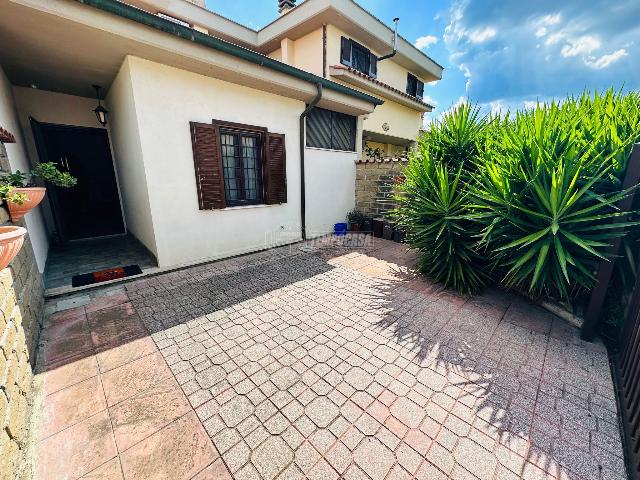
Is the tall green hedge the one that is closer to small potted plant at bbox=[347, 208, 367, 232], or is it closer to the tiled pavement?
the tiled pavement

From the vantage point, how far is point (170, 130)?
424 cm

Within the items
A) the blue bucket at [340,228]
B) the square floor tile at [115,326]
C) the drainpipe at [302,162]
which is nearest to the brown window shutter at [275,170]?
the drainpipe at [302,162]

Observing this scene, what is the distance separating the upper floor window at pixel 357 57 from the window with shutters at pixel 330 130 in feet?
12.1

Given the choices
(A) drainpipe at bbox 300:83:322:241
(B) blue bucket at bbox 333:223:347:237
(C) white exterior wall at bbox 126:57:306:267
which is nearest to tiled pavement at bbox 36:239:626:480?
(C) white exterior wall at bbox 126:57:306:267

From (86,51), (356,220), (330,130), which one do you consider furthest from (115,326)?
(330,130)

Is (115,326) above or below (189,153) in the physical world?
below

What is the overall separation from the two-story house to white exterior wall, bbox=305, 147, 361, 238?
1.4 inches

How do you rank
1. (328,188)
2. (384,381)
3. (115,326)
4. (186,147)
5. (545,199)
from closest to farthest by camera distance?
(384,381) < (545,199) < (115,326) < (186,147) < (328,188)

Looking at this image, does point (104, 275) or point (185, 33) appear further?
point (104, 275)

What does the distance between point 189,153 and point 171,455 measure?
4.27 m

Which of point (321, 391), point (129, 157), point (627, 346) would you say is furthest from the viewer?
point (129, 157)

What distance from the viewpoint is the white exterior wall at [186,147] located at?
4.05 metres

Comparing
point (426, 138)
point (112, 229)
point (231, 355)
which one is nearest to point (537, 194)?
point (426, 138)

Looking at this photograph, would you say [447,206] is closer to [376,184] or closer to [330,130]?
[376,184]
